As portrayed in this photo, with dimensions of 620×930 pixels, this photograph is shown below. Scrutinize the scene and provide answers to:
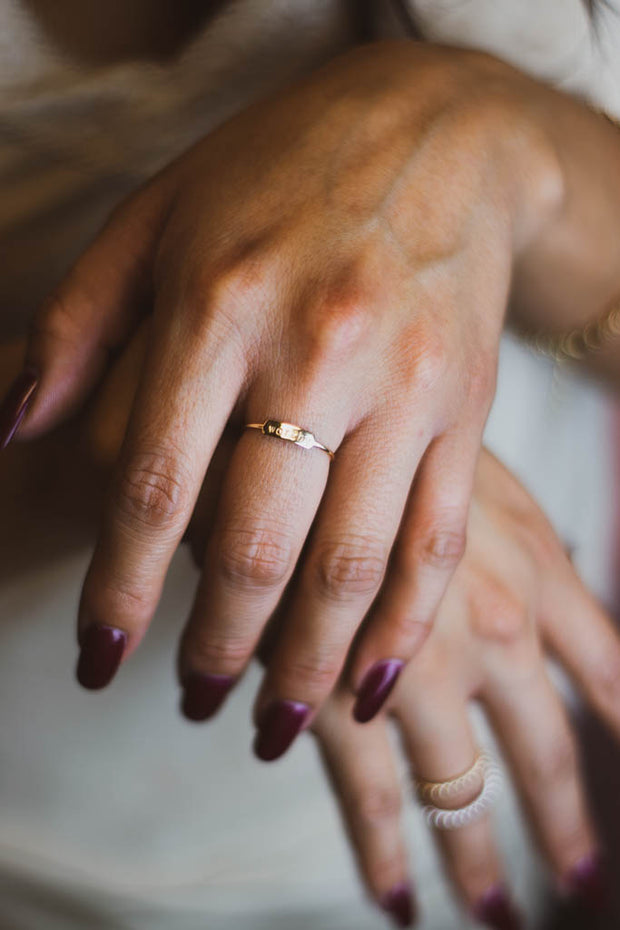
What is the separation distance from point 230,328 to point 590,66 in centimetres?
39

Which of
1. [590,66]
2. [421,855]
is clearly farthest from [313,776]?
[590,66]

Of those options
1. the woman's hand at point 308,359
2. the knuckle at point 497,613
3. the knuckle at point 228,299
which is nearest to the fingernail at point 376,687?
the woman's hand at point 308,359

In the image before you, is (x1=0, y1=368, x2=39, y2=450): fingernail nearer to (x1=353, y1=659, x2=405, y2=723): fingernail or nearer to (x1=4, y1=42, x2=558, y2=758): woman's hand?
(x1=4, y1=42, x2=558, y2=758): woman's hand

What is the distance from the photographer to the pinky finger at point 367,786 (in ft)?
1.73

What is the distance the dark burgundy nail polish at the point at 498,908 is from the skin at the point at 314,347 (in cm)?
24

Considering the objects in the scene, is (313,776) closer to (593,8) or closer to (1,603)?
(1,603)

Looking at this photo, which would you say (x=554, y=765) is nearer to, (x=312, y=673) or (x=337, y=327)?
(x=312, y=673)

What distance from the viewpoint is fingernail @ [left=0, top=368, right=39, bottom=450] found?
1.51ft

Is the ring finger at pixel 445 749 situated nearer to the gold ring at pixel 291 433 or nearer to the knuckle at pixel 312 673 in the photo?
the knuckle at pixel 312 673

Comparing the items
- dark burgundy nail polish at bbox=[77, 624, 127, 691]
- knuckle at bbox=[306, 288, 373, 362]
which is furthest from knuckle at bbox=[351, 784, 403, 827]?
knuckle at bbox=[306, 288, 373, 362]

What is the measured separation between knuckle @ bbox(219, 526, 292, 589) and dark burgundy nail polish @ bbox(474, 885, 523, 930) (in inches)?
14.1

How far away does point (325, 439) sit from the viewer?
38 cm

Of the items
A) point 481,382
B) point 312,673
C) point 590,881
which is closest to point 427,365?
point 481,382

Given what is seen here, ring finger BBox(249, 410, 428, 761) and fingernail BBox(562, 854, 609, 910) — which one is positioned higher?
ring finger BBox(249, 410, 428, 761)
